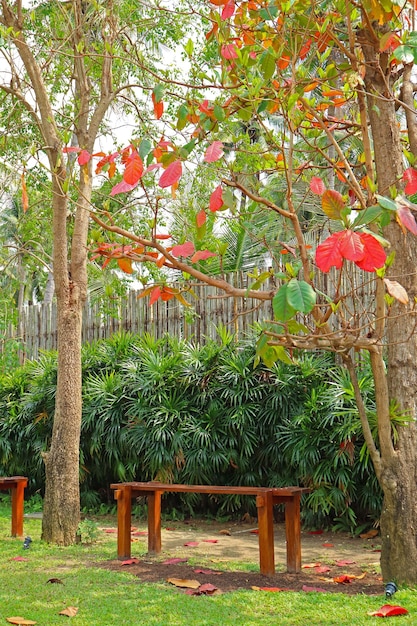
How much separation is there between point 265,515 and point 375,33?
3020mm

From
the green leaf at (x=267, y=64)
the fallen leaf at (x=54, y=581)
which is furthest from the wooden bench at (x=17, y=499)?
the green leaf at (x=267, y=64)

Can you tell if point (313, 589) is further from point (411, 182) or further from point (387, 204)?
point (387, 204)

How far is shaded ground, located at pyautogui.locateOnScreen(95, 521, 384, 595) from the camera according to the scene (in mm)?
4676

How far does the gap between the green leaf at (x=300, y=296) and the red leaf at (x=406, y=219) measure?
1.41 feet

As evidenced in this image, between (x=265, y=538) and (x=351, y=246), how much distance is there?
9.37 feet

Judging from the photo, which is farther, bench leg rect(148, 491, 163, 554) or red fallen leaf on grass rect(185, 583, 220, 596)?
bench leg rect(148, 491, 163, 554)

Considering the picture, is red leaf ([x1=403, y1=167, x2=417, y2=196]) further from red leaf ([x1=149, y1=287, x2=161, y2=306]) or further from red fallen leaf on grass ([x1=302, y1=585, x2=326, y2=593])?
red fallen leaf on grass ([x1=302, y1=585, x2=326, y2=593])

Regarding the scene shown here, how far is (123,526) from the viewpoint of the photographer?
18.5 ft

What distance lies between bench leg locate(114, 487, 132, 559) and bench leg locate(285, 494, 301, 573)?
4.09 feet

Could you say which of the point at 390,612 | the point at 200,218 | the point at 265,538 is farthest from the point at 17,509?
the point at 200,218

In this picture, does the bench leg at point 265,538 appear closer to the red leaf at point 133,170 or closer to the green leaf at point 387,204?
the red leaf at point 133,170

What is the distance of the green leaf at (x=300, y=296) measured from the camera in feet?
8.72

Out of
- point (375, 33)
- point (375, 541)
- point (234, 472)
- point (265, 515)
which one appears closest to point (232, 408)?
point (234, 472)

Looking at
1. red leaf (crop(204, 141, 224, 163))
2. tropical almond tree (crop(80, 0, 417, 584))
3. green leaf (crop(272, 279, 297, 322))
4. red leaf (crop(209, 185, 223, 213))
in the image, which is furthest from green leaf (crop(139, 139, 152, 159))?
green leaf (crop(272, 279, 297, 322))
